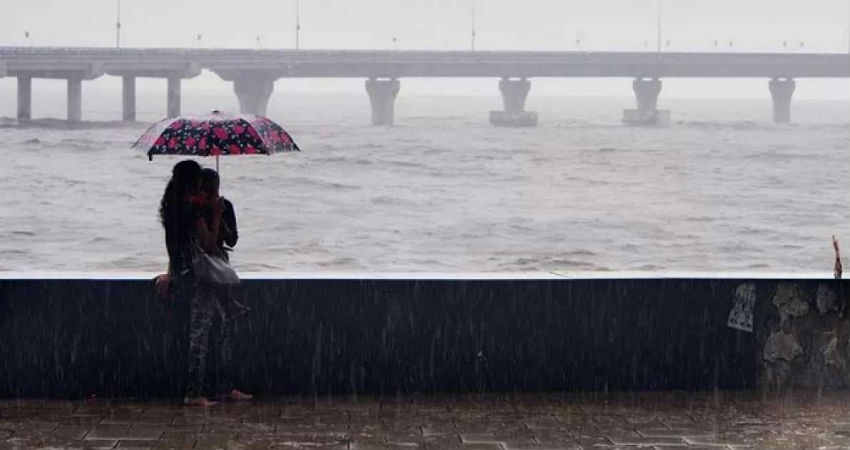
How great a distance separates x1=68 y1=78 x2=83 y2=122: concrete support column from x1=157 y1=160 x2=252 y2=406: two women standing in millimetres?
125118

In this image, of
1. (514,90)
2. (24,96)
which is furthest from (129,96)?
(514,90)

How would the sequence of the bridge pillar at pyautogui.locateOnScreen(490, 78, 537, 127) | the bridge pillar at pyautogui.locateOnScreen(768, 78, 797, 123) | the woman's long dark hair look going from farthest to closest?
the bridge pillar at pyautogui.locateOnScreen(768, 78, 797, 123) → the bridge pillar at pyautogui.locateOnScreen(490, 78, 537, 127) → the woman's long dark hair

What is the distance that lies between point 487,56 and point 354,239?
77.0 m

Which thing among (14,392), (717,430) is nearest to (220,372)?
(14,392)

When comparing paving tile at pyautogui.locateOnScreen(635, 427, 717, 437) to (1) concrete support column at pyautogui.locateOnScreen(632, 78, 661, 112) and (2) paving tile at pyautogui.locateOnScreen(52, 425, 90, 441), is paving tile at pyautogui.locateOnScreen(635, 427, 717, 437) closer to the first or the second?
(2) paving tile at pyautogui.locateOnScreen(52, 425, 90, 441)

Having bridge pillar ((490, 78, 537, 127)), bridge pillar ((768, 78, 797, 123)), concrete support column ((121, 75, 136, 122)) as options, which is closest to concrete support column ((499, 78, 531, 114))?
bridge pillar ((490, 78, 537, 127))

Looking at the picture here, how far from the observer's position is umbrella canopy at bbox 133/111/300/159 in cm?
980

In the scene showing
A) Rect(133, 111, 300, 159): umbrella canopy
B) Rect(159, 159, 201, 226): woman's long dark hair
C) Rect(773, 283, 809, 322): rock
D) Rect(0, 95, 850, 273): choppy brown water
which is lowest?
Rect(0, 95, 850, 273): choppy brown water

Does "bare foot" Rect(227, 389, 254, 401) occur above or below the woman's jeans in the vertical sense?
below

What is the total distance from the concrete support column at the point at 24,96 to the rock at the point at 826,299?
12550 cm

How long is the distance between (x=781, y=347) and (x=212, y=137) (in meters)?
3.53

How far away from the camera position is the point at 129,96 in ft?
468

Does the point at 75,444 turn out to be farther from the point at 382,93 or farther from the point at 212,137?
the point at 382,93

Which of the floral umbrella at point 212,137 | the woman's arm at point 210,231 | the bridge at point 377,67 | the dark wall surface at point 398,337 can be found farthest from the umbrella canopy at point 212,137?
the bridge at point 377,67
